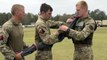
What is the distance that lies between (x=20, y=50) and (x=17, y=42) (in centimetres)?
20

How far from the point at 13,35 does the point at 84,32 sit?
1.37 meters

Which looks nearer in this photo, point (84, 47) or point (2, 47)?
point (2, 47)

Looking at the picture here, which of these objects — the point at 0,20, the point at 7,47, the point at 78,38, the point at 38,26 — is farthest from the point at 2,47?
the point at 0,20

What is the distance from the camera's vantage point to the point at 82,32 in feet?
25.7

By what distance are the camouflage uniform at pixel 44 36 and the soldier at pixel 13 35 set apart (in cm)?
35

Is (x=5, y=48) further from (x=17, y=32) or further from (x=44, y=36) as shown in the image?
(x=44, y=36)

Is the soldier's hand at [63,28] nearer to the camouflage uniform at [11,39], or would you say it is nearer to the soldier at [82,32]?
the soldier at [82,32]

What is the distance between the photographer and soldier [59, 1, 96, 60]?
777 centimetres

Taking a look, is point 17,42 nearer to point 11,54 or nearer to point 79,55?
point 11,54

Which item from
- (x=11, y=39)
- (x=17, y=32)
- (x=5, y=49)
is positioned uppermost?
(x=17, y=32)

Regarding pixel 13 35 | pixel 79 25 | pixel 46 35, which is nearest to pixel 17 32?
pixel 13 35

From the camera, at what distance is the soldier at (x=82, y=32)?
7.77 metres

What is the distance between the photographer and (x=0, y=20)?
11344cm

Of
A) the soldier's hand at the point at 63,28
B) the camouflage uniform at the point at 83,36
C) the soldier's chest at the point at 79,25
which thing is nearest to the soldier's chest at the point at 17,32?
Result: the soldier's hand at the point at 63,28
